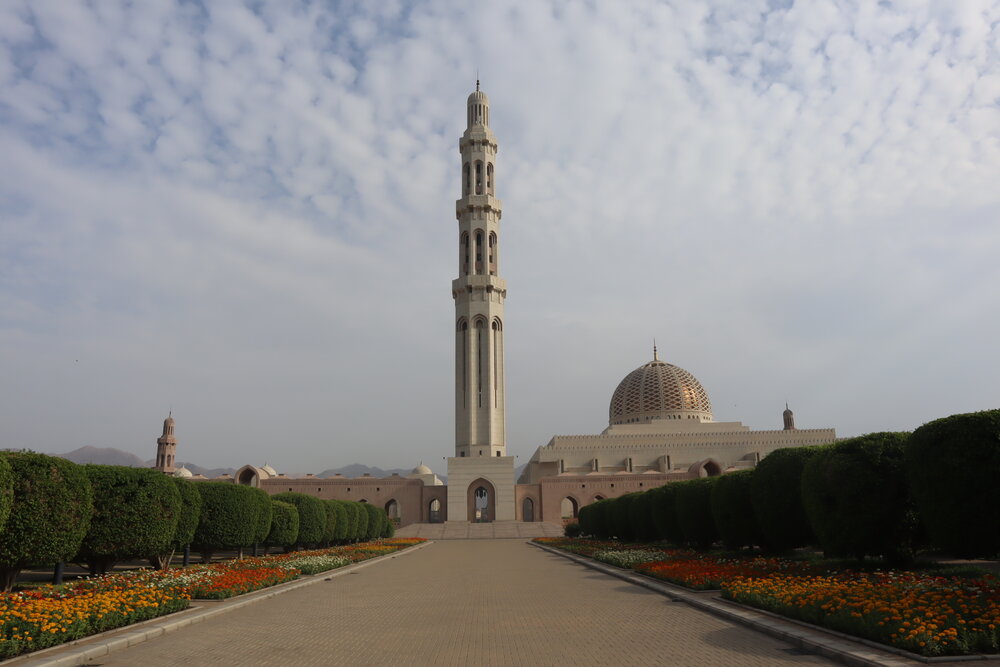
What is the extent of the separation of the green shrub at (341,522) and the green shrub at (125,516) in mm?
11954

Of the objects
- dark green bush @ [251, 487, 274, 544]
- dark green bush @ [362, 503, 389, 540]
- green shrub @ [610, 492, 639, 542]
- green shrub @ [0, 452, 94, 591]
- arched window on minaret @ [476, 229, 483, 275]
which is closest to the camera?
green shrub @ [0, 452, 94, 591]

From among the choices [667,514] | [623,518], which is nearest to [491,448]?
[623,518]

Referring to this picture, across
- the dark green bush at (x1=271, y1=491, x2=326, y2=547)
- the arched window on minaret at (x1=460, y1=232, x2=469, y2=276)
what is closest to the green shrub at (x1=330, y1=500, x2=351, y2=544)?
the dark green bush at (x1=271, y1=491, x2=326, y2=547)

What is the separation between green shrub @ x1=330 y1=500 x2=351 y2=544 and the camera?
2495 centimetres

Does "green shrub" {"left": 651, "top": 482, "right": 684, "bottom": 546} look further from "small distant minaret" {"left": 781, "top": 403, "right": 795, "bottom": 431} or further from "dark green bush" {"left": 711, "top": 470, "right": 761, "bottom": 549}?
"small distant minaret" {"left": 781, "top": 403, "right": 795, "bottom": 431}

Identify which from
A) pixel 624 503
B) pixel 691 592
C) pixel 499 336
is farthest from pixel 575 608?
pixel 499 336

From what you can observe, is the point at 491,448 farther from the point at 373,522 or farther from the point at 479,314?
the point at 373,522

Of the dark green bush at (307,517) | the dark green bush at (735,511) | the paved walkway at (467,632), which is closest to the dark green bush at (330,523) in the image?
the dark green bush at (307,517)

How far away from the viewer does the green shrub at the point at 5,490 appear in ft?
28.6

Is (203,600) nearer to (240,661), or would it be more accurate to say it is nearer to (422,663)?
(240,661)

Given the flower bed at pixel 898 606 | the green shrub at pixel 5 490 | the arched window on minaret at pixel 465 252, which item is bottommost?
the flower bed at pixel 898 606

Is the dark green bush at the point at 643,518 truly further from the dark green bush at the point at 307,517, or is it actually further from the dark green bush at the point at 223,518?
the dark green bush at the point at 223,518

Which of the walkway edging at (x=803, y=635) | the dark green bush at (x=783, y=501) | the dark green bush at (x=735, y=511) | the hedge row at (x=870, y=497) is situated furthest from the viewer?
the dark green bush at (x=735, y=511)

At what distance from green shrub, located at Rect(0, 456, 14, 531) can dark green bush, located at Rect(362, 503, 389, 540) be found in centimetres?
2203
